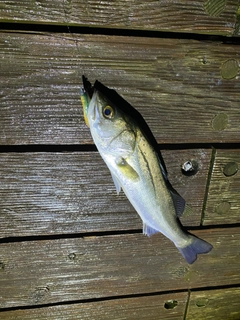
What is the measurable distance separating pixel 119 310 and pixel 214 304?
2.07 feet

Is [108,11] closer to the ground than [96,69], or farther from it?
farther from it

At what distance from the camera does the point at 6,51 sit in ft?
3.71

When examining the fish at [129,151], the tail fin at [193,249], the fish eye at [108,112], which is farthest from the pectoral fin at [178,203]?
the fish eye at [108,112]

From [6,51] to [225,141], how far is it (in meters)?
1.06

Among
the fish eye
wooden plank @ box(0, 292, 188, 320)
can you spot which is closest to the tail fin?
wooden plank @ box(0, 292, 188, 320)

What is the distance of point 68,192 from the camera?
1386 millimetres

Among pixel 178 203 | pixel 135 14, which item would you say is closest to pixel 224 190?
pixel 178 203

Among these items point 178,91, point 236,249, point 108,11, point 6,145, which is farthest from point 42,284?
point 108,11

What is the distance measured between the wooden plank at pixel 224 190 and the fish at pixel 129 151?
0.31m

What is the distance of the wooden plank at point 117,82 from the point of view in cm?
116

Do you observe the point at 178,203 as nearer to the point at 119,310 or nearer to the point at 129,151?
the point at 129,151

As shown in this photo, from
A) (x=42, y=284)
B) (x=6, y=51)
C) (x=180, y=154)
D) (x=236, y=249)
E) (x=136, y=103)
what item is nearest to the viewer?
(x=6, y=51)

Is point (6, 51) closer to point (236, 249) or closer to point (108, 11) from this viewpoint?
point (108, 11)

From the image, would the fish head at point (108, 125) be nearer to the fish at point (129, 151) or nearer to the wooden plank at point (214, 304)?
the fish at point (129, 151)
